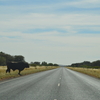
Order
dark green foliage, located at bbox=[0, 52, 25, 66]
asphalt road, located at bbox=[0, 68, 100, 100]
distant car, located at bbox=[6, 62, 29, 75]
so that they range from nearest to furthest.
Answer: asphalt road, located at bbox=[0, 68, 100, 100] → distant car, located at bbox=[6, 62, 29, 75] → dark green foliage, located at bbox=[0, 52, 25, 66]

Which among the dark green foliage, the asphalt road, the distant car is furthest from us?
the dark green foliage

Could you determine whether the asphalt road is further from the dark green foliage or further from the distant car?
the dark green foliage

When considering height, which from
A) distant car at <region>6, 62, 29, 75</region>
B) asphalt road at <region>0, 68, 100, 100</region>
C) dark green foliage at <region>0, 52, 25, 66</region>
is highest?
dark green foliage at <region>0, 52, 25, 66</region>

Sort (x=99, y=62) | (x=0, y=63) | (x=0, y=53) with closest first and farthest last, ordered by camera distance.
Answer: (x=0, y=63) → (x=0, y=53) → (x=99, y=62)

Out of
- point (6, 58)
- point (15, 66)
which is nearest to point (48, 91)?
point (15, 66)

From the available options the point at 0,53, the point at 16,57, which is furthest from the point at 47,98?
the point at 16,57

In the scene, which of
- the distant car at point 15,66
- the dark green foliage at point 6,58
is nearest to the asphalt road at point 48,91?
the distant car at point 15,66

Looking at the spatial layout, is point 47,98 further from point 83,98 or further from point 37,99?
point 83,98

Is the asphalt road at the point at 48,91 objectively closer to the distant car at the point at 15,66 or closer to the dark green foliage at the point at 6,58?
the distant car at the point at 15,66

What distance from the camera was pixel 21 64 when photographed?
35781 millimetres

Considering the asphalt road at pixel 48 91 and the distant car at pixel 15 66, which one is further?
the distant car at pixel 15 66

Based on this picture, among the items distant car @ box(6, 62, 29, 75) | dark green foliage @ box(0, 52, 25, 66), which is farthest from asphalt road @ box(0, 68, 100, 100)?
dark green foliage @ box(0, 52, 25, 66)

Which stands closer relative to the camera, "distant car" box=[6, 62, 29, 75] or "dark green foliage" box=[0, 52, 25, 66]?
"distant car" box=[6, 62, 29, 75]

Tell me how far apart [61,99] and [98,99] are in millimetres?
1830
